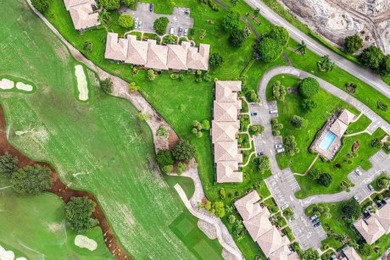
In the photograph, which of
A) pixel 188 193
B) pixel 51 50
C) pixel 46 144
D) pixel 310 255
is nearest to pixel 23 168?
pixel 46 144

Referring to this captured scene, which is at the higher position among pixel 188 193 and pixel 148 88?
pixel 148 88

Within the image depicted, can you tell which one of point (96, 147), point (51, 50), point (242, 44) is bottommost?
point (96, 147)

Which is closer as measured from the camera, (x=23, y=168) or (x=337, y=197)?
(x=23, y=168)

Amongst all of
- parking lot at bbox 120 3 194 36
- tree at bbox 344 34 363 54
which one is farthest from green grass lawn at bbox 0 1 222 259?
tree at bbox 344 34 363 54

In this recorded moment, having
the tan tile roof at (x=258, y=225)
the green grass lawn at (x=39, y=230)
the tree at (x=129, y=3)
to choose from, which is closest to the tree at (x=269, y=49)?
the tree at (x=129, y=3)

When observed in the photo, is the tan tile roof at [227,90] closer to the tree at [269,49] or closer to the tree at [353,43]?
the tree at [269,49]

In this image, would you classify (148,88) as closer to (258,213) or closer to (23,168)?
(23,168)

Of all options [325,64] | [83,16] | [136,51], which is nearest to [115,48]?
[136,51]
